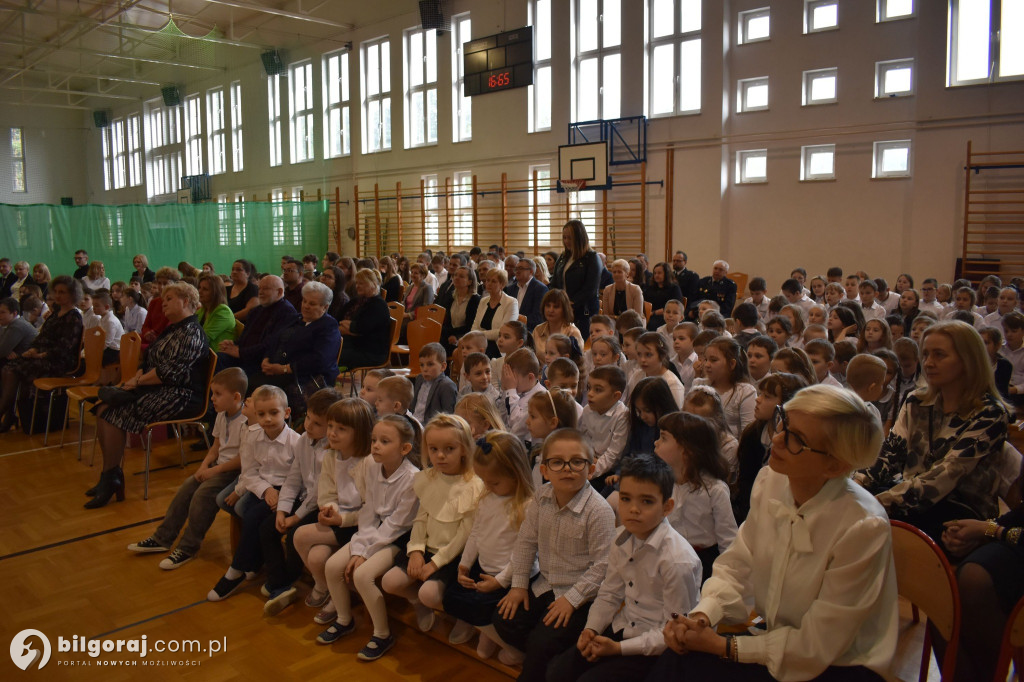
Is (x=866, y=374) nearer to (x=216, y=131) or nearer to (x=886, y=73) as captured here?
(x=886, y=73)

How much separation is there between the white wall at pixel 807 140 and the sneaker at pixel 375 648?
33.8ft

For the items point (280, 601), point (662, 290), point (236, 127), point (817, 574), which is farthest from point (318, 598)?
point (236, 127)

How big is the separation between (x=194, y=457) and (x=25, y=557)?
6.06ft

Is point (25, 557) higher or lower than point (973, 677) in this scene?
lower

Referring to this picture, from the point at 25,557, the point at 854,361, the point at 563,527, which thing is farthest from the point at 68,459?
the point at 854,361

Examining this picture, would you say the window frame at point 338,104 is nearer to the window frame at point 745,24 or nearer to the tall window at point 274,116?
the tall window at point 274,116

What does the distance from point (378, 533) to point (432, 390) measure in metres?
1.47

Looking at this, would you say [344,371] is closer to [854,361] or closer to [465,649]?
[465,649]

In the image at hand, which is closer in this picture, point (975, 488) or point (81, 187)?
point (975, 488)

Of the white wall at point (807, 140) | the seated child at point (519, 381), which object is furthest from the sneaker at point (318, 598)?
the white wall at point (807, 140)

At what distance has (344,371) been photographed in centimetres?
614

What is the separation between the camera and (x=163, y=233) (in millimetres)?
13641

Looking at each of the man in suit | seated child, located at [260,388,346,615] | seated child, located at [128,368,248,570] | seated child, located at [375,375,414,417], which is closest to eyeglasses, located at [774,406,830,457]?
seated child, located at [260,388,346,615]

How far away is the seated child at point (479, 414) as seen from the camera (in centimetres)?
346
